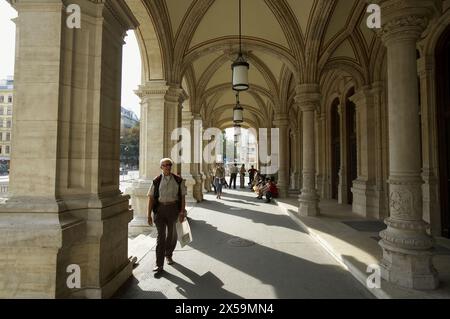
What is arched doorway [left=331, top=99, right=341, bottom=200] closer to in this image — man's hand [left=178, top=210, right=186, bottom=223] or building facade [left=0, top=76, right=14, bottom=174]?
man's hand [left=178, top=210, right=186, bottom=223]

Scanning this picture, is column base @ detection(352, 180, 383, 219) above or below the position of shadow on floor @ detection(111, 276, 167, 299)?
above

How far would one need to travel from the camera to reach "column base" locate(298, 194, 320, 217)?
28.7 feet

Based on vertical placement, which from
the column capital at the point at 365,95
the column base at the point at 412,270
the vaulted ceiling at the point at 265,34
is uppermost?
the vaulted ceiling at the point at 265,34

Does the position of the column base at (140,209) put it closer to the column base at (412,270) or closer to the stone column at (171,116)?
the stone column at (171,116)

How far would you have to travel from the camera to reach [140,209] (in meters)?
7.61

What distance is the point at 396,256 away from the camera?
3.72 m

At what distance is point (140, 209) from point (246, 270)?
168 inches

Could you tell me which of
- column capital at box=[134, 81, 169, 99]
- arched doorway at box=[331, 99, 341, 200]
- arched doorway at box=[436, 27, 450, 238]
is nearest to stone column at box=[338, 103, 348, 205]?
arched doorway at box=[331, 99, 341, 200]

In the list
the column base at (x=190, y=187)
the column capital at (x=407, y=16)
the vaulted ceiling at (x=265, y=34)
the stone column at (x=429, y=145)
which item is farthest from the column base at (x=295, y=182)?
Answer: the column capital at (x=407, y=16)

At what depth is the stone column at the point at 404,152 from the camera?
3635mm

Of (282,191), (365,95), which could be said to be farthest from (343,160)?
(282,191)

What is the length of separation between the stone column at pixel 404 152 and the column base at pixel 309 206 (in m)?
4.81

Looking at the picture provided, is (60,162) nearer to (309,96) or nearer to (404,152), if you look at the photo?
(404,152)

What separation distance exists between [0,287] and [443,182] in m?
8.63
